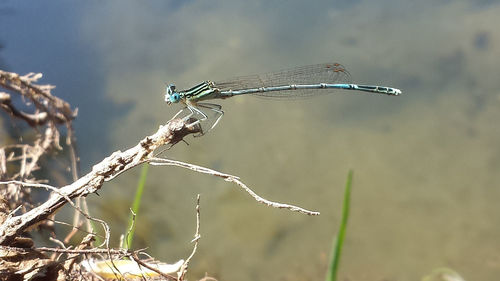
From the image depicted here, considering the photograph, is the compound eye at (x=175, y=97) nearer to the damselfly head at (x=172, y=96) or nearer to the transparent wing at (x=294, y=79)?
the damselfly head at (x=172, y=96)

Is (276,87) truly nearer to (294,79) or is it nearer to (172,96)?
(294,79)

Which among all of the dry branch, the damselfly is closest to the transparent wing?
the damselfly

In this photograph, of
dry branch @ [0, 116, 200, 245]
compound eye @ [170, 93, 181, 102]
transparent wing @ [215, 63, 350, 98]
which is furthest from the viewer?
transparent wing @ [215, 63, 350, 98]

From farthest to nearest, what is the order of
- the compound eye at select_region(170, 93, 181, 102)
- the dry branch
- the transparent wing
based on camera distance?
1. the transparent wing
2. the compound eye at select_region(170, 93, 181, 102)
3. the dry branch

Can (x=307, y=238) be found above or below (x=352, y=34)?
below

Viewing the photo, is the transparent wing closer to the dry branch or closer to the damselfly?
the damselfly

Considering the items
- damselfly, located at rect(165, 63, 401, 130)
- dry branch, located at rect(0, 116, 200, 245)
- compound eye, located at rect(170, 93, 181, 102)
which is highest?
damselfly, located at rect(165, 63, 401, 130)

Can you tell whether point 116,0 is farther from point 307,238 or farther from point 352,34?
point 307,238

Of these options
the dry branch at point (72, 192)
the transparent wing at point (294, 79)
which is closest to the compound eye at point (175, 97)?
the transparent wing at point (294, 79)

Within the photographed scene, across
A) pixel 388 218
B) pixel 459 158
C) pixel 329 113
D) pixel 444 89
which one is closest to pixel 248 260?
pixel 388 218

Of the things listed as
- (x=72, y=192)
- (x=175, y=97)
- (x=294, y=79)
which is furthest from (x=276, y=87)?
(x=72, y=192)

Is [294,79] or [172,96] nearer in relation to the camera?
[172,96]
